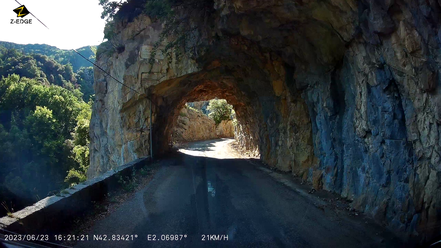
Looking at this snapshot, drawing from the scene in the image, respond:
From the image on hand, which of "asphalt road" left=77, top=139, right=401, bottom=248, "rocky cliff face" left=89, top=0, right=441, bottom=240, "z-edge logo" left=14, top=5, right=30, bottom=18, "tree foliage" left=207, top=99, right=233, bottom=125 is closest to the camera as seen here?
"rocky cliff face" left=89, top=0, right=441, bottom=240

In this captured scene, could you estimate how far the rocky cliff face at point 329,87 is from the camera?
484cm

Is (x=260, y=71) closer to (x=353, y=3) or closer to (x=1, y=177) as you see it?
(x=353, y=3)

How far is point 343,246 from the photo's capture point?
16.4ft

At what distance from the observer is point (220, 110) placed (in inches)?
1670

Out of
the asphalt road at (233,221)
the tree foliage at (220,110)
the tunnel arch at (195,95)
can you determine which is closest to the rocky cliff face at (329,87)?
the tunnel arch at (195,95)

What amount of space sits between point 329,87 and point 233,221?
17.2ft

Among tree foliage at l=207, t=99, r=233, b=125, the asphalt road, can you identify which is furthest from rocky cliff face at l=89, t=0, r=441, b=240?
tree foliage at l=207, t=99, r=233, b=125

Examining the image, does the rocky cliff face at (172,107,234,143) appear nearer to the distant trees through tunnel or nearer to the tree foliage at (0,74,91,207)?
the distant trees through tunnel

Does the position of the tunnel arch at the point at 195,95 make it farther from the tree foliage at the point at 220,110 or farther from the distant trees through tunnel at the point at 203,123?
the tree foliage at the point at 220,110

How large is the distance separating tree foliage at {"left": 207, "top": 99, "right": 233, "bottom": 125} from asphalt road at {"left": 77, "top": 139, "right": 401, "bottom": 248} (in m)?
32.8

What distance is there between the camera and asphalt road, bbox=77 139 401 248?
5184 mm

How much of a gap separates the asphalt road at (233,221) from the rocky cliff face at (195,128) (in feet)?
93.0

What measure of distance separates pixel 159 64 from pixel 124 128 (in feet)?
16.1

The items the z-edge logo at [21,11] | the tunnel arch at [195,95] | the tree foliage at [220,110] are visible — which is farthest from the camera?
the tree foliage at [220,110]
